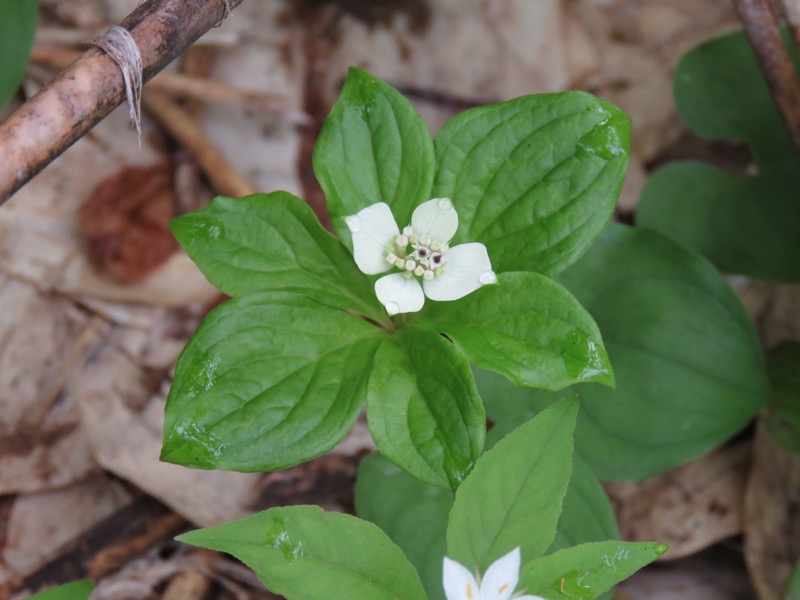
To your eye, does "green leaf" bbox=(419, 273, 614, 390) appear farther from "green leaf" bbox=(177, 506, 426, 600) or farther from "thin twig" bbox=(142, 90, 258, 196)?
"thin twig" bbox=(142, 90, 258, 196)

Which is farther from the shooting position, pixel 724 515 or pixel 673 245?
pixel 724 515

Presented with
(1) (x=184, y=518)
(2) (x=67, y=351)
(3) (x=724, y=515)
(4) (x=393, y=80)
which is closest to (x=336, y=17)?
(4) (x=393, y=80)

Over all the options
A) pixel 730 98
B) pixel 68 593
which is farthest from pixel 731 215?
pixel 68 593

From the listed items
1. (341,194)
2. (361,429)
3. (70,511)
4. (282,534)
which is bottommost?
(70,511)

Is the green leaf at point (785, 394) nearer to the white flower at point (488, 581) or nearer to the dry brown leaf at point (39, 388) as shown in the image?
the white flower at point (488, 581)

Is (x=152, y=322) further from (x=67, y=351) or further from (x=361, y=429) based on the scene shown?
(x=361, y=429)

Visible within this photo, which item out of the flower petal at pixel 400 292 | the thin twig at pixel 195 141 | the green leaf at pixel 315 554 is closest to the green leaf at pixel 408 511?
the green leaf at pixel 315 554

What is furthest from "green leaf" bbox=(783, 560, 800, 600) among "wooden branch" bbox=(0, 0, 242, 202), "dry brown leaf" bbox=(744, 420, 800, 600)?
"wooden branch" bbox=(0, 0, 242, 202)
